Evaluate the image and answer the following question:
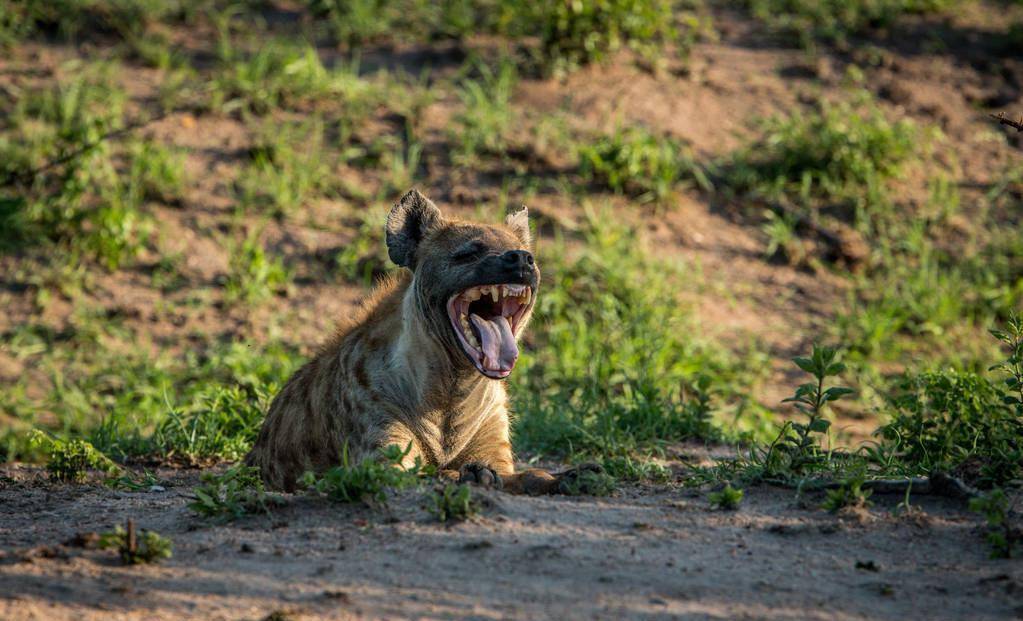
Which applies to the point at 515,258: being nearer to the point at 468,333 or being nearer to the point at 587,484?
the point at 468,333

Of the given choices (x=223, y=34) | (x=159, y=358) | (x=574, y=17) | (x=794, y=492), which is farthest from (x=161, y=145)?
(x=794, y=492)

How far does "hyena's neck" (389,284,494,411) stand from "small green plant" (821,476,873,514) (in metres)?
1.53

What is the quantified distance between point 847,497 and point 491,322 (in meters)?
1.56

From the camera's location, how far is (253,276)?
→ 770 cm

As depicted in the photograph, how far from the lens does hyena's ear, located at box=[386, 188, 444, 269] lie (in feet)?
17.0

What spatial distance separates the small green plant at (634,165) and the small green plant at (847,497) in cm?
465

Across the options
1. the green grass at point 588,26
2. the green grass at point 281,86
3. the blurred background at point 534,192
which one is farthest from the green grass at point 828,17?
the green grass at point 281,86

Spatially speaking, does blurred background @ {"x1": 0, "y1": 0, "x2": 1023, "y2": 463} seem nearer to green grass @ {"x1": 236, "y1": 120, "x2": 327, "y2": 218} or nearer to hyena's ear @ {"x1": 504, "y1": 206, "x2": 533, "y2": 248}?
green grass @ {"x1": 236, "y1": 120, "x2": 327, "y2": 218}

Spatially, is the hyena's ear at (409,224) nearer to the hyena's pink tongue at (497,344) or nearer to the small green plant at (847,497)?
the hyena's pink tongue at (497,344)

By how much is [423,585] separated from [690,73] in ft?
23.2

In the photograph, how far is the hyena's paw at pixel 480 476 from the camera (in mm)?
4176

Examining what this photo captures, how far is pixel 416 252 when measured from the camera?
5168 millimetres

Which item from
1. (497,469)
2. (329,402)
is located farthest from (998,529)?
(329,402)

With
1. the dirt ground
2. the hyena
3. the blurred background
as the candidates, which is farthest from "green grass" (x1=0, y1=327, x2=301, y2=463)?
the dirt ground
